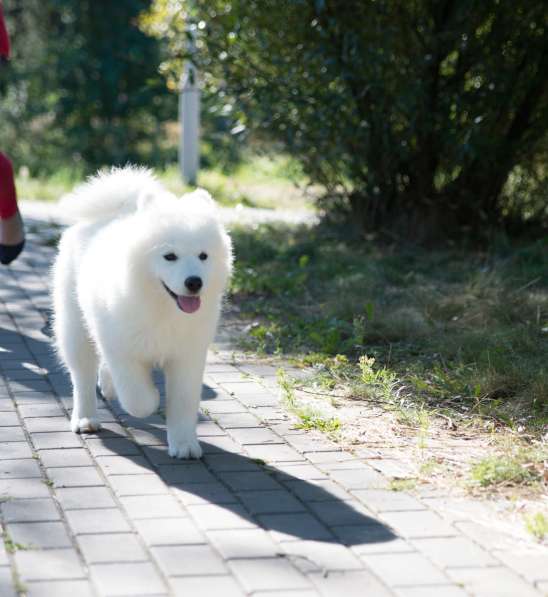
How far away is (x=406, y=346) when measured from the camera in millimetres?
6168

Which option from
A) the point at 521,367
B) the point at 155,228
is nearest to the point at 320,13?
the point at 521,367

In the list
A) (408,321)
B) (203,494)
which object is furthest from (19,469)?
(408,321)

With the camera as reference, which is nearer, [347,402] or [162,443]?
[162,443]

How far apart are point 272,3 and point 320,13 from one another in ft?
1.63

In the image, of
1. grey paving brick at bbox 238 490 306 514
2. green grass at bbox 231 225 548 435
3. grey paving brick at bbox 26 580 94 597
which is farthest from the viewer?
green grass at bbox 231 225 548 435

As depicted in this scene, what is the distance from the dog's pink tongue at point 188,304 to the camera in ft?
13.3

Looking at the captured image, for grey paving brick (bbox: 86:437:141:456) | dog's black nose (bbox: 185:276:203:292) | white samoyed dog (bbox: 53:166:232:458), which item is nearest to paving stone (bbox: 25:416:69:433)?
white samoyed dog (bbox: 53:166:232:458)

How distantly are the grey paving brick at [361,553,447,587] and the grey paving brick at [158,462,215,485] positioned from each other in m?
0.97

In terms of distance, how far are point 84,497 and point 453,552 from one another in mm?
1404

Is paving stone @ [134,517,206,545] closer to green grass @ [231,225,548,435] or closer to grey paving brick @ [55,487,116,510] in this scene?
grey paving brick @ [55,487,116,510]

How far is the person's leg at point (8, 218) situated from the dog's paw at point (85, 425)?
180cm

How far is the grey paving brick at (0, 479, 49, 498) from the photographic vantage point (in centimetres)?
385

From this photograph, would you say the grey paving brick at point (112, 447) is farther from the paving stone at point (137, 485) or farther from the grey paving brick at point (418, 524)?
the grey paving brick at point (418, 524)

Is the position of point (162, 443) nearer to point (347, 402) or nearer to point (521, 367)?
point (347, 402)
